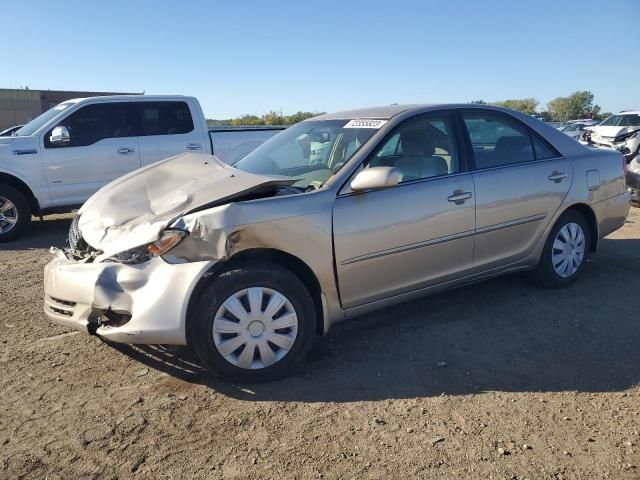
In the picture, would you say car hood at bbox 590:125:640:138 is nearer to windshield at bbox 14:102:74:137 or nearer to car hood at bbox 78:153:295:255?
windshield at bbox 14:102:74:137

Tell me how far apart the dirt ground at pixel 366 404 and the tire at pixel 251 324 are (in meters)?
0.13

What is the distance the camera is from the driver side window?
149 inches

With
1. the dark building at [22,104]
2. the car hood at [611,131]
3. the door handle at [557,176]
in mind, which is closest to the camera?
the door handle at [557,176]

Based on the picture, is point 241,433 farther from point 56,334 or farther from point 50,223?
point 50,223

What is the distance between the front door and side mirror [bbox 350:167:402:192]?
0.10 m

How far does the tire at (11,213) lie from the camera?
24.1 ft

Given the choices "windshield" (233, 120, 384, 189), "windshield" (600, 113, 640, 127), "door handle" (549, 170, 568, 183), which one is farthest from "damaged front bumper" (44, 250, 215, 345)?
"windshield" (600, 113, 640, 127)

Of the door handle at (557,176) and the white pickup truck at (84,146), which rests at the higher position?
the white pickup truck at (84,146)

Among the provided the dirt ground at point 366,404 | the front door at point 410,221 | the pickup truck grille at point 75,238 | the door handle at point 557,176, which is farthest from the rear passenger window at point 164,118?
the door handle at point 557,176

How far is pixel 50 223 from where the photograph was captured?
8734 millimetres

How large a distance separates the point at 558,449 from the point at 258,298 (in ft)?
5.75

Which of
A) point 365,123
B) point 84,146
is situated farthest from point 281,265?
point 84,146

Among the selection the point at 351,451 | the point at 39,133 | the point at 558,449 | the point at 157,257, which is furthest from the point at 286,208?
the point at 39,133

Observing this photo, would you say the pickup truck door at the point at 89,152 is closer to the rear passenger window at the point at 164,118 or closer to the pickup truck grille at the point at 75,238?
the rear passenger window at the point at 164,118
